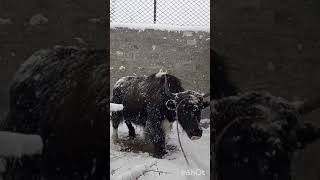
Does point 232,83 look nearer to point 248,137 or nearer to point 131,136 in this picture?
point 248,137

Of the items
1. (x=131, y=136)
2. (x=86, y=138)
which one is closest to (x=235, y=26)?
(x=131, y=136)

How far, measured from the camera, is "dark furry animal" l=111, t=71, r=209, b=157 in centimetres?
379

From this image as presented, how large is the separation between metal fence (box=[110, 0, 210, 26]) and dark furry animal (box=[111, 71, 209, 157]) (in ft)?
1.87

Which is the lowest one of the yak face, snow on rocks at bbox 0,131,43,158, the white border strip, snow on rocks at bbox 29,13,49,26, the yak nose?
snow on rocks at bbox 0,131,43,158

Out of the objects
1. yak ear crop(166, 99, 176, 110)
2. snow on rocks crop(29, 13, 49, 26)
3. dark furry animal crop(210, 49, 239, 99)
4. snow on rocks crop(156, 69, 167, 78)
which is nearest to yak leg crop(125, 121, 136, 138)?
yak ear crop(166, 99, 176, 110)

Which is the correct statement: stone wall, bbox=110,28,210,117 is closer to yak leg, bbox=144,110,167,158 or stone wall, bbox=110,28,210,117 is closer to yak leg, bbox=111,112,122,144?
yak leg, bbox=111,112,122,144

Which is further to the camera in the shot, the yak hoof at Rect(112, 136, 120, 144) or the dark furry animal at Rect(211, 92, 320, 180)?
the yak hoof at Rect(112, 136, 120, 144)

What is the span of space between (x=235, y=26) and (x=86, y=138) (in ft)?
5.90

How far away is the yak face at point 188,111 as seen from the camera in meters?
3.80

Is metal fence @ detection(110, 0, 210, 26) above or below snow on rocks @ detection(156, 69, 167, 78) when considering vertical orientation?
above

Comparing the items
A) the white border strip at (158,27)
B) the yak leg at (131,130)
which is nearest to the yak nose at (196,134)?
the yak leg at (131,130)

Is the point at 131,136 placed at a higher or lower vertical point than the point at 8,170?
higher

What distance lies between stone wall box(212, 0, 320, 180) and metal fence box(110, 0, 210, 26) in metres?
0.16

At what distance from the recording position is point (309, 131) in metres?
3.63
